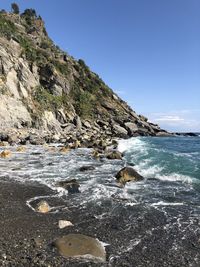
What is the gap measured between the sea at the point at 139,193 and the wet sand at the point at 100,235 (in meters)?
Result: 0.05

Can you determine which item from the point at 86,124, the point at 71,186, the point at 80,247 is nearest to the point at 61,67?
the point at 86,124

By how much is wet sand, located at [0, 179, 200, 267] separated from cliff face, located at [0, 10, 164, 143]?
45101 mm

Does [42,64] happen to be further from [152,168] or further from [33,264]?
[33,264]

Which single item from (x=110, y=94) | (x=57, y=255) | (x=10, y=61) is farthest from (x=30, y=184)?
(x=110, y=94)

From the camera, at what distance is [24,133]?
6206 cm

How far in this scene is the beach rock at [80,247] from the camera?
1285cm

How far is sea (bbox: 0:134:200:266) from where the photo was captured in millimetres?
15273

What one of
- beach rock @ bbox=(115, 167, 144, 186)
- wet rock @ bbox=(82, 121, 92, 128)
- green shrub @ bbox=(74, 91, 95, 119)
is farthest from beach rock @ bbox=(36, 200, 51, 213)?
green shrub @ bbox=(74, 91, 95, 119)

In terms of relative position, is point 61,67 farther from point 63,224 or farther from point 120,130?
point 63,224

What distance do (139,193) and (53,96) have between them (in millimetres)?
69094

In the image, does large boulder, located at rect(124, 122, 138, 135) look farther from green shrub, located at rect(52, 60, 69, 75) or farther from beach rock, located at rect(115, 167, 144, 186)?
beach rock, located at rect(115, 167, 144, 186)

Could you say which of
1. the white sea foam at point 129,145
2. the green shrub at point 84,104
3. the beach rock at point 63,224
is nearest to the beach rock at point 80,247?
the beach rock at point 63,224

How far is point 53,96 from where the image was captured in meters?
88.4

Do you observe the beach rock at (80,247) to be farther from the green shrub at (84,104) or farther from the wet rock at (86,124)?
the green shrub at (84,104)
